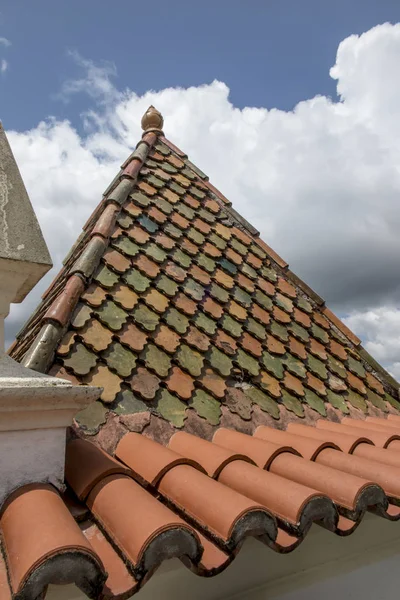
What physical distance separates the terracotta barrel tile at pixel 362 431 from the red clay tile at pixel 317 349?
818 millimetres

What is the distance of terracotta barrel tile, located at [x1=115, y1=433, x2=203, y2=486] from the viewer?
6.90ft

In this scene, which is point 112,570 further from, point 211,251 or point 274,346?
point 211,251

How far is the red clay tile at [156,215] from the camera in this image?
4.52 meters

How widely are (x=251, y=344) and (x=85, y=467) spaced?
6.85 feet

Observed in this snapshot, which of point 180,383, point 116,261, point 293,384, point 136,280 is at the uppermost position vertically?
point 116,261

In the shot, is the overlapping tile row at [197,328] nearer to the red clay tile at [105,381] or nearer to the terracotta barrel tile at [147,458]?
the red clay tile at [105,381]

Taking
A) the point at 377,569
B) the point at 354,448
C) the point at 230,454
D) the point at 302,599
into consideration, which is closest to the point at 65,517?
the point at 230,454

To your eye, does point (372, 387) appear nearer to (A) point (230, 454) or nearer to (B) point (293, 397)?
(B) point (293, 397)

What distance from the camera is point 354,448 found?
8.93ft

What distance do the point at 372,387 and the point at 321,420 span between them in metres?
1.19

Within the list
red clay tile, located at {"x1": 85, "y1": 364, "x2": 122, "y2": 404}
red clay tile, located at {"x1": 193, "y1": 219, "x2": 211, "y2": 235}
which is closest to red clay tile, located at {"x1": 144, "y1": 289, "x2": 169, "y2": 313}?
red clay tile, located at {"x1": 85, "y1": 364, "x2": 122, "y2": 404}

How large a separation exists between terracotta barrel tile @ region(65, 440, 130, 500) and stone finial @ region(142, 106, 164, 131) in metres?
5.17

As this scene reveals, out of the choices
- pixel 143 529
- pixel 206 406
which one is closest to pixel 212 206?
pixel 206 406

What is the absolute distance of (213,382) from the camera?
10.6 feet
